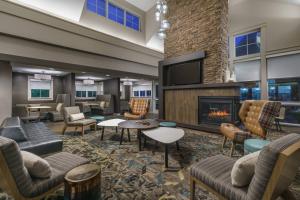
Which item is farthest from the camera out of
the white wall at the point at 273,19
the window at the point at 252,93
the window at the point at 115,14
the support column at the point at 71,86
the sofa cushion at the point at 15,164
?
the support column at the point at 71,86

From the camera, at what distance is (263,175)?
919 mm

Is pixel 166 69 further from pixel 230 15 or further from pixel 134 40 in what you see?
pixel 230 15

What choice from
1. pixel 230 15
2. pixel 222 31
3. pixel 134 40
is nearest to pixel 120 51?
pixel 134 40

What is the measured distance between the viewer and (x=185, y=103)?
5.14 m

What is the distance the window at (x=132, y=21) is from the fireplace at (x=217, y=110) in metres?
4.88

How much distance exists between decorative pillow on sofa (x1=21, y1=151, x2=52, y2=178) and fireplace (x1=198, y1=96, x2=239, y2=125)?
4.19 metres

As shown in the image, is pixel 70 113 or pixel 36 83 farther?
pixel 36 83

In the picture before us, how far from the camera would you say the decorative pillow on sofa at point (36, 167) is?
4.03ft

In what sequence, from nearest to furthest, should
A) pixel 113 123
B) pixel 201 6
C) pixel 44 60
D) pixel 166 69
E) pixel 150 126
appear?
pixel 150 126 → pixel 113 123 → pixel 44 60 → pixel 201 6 → pixel 166 69

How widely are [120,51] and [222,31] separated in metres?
3.84

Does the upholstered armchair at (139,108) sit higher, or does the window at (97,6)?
the window at (97,6)

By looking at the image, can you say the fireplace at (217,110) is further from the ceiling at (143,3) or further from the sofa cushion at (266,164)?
the ceiling at (143,3)

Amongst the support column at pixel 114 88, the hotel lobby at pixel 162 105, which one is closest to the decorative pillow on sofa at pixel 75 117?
the hotel lobby at pixel 162 105

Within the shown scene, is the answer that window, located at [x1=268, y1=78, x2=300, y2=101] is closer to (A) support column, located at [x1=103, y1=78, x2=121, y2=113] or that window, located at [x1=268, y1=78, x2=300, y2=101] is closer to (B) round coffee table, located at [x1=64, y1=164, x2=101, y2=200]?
(B) round coffee table, located at [x1=64, y1=164, x2=101, y2=200]
